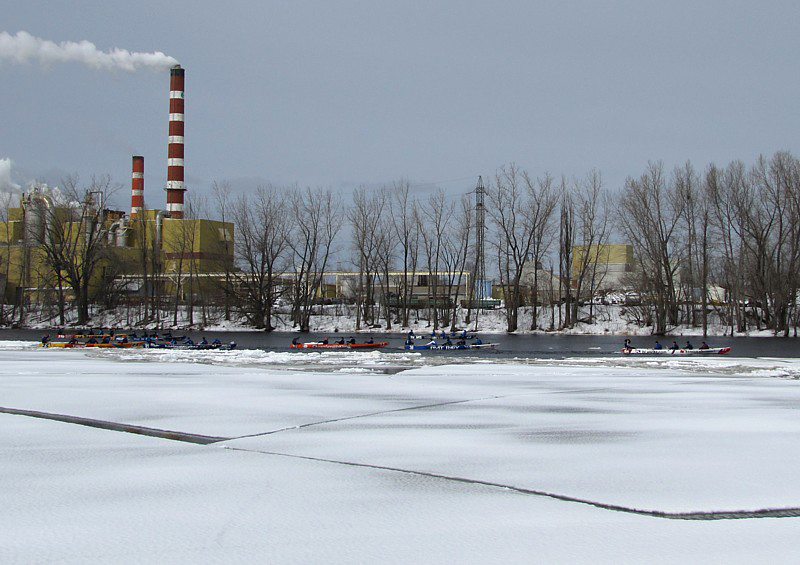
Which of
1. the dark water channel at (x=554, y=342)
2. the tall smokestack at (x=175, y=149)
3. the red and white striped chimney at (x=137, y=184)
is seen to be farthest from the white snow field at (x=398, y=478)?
the red and white striped chimney at (x=137, y=184)

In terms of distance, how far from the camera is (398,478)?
835 centimetres

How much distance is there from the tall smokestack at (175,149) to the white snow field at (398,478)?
221 feet

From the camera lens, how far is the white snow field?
239 inches

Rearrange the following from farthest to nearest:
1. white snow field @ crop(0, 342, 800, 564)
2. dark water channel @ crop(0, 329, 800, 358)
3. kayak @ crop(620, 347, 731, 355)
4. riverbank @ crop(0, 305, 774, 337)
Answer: riverbank @ crop(0, 305, 774, 337)
dark water channel @ crop(0, 329, 800, 358)
kayak @ crop(620, 347, 731, 355)
white snow field @ crop(0, 342, 800, 564)

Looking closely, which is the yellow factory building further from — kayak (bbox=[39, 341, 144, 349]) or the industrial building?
kayak (bbox=[39, 341, 144, 349])

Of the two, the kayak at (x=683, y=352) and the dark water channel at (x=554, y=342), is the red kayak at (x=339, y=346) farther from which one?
the kayak at (x=683, y=352)

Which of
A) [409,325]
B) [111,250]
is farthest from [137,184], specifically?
[409,325]

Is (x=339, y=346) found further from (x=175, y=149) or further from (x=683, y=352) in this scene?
(x=175, y=149)

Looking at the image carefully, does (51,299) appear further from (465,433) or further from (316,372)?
(465,433)

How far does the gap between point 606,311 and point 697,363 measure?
40.9 meters

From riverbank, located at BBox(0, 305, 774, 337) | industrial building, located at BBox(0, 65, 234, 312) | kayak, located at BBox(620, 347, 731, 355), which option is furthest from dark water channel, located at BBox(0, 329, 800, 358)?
industrial building, located at BBox(0, 65, 234, 312)

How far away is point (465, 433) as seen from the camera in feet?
37.3

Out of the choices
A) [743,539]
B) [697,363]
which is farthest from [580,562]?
[697,363]

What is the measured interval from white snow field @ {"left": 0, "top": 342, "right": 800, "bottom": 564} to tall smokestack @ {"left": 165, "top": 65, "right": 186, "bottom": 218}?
221 feet
